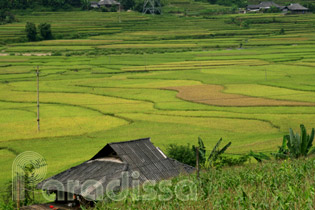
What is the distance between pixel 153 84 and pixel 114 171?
22027 mm

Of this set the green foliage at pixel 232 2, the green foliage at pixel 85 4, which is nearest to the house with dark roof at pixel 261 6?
the green foliage at pixel 232 2

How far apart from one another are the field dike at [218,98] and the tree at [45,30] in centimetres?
3162

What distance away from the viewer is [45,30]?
60344mm

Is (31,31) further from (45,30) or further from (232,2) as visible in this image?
(232,2)

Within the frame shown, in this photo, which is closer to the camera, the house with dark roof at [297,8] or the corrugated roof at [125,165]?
the corrugated roof at [125,165]

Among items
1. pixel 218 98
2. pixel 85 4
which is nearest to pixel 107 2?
pixel 85 4

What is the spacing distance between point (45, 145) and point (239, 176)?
10.8 m

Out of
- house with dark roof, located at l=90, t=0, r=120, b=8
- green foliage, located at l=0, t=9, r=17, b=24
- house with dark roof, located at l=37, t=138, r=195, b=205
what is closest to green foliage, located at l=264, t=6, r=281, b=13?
house with dark roof, located at l=90, t=0, r=120, b=8

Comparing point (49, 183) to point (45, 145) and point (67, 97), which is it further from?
point (67, 97)

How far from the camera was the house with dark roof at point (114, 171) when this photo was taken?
11.5 m

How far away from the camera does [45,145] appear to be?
61.5ft

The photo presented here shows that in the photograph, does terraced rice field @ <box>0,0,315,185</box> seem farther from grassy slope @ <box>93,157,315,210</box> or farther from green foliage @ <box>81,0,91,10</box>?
green foliage @ <box>81,0,91,10</box>

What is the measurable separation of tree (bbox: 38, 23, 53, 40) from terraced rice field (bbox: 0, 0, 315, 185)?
1128mm

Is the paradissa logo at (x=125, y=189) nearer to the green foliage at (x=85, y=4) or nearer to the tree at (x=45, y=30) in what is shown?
the tree at (x=45, y=30)
